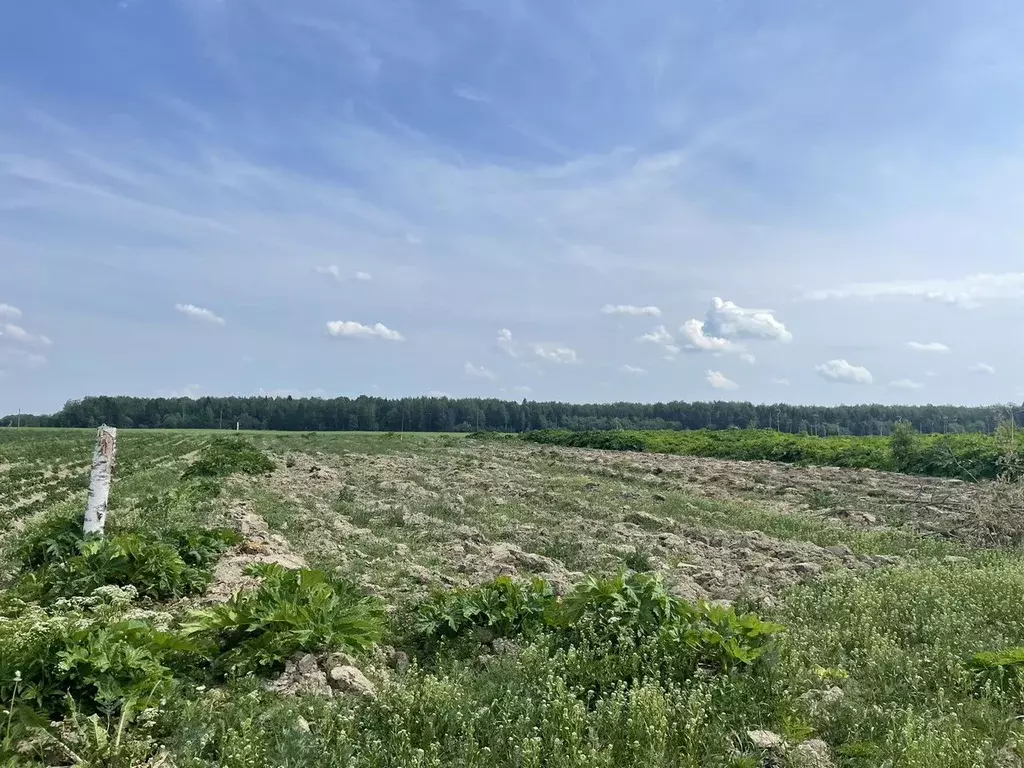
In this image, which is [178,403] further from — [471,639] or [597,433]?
[471,639]

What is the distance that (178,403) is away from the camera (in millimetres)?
139000

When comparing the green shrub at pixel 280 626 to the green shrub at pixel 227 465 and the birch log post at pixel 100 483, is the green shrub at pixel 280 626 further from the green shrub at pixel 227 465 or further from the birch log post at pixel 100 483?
the green shrub at pixel 227 465

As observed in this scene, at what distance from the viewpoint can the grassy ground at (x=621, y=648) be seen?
4375mm

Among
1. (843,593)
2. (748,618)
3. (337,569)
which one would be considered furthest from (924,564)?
(337,569)

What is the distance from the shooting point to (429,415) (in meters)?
139

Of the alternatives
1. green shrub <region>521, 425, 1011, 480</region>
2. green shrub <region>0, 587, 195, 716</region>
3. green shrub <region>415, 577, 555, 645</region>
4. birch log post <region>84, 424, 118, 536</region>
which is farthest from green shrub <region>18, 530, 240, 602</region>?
green shrub <region>521, 425, 1011, 480</region>

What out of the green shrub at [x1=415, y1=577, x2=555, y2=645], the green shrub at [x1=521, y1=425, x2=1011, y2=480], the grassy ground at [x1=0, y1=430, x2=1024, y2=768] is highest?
the green shrub at [x1=521, y1=425, x2=1011, y2=480]

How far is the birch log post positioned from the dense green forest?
116024 millimetres

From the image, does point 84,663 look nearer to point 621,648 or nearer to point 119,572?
point 119,572

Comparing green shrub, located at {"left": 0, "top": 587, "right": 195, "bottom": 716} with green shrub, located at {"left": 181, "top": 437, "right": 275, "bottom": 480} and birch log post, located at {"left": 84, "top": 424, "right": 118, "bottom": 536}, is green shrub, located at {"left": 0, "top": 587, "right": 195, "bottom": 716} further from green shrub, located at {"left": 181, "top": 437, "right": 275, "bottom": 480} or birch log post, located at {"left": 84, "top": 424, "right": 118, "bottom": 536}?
green shrub, located at {"left": 181, "top": 437, "right": 275, "bottom": 480}

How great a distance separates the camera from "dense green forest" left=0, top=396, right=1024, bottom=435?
128 metres

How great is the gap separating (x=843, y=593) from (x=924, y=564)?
3.54 meters

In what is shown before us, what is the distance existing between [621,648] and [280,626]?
2875 millimetres

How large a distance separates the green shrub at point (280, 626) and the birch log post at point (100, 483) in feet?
10.8
